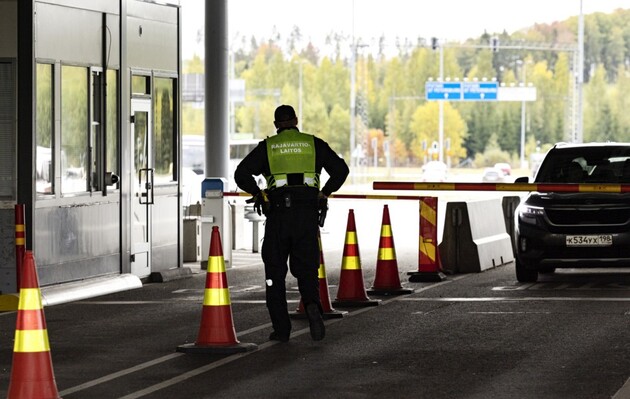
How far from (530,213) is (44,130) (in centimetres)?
558

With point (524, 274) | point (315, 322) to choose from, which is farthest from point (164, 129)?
point (315, 322)

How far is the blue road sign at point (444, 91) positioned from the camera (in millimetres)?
89312

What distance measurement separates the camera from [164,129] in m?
20.5

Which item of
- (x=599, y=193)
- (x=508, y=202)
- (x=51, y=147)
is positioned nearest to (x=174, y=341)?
(x=51, y=147)

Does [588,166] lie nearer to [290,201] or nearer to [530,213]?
[530,213]

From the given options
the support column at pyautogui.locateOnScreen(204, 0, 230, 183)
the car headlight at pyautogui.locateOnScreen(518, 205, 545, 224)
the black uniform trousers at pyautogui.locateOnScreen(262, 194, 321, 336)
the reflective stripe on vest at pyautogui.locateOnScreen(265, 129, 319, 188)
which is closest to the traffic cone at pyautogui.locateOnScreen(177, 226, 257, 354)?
the black uniform trousers at pyautogui.locateOnScreen(262, 194, 321, 336)

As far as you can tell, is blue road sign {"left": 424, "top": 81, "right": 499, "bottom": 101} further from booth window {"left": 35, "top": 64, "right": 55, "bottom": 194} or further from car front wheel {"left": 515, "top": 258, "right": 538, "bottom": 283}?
booth window {"left": 35, "top": 64, "right": 55, "bottom": 194}

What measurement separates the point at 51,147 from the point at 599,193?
20.4 ft

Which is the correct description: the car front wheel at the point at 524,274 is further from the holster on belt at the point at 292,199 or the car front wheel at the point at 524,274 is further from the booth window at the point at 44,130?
the holster on belt at the point at 292,199

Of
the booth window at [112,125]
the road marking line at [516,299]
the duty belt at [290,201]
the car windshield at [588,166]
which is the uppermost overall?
the booth window at [112,125]

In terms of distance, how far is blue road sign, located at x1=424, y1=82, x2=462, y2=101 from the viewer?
8931cm

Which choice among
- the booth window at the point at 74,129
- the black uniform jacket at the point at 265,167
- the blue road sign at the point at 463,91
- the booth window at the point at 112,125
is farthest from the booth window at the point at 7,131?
the blue road sign at the point at 463,91

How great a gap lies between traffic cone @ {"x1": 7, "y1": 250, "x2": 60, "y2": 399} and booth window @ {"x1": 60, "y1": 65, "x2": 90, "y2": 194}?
8.85m

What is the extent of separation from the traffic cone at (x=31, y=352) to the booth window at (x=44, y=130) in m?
8.17
